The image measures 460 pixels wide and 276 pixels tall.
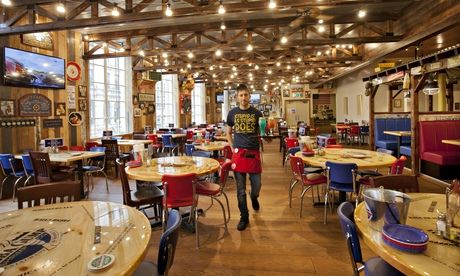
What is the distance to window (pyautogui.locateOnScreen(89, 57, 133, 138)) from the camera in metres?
8.65

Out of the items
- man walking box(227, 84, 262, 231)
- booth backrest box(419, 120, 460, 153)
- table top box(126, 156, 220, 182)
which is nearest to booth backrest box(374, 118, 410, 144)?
booth backrest box(419, 120, 460, 153)

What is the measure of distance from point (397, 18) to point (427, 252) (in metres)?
7.83

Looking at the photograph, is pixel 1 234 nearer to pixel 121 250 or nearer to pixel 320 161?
pixel 121 250

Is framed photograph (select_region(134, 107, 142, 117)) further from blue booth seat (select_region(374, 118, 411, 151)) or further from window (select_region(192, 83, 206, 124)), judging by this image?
blue booth seat (select_region(374, 118, 411, 151))

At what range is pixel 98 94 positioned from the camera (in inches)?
348

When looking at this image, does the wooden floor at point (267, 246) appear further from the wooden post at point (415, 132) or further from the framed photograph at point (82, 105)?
the framed photograph at point (82, 105)

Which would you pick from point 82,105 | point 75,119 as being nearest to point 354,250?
point 75,119

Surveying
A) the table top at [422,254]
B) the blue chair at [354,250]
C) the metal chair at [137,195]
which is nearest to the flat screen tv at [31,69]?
the metal chair at [137,195]

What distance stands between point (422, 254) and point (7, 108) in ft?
22.4

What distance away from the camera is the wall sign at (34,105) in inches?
236

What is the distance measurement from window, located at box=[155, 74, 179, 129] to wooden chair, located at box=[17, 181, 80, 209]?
33.6ft

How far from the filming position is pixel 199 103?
59.2ft

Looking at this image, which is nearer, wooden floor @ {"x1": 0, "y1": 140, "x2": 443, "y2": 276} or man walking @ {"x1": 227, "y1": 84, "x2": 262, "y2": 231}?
wooden floor @ {"x1": 0, "y1": 140, "x2": 443, "y2": 276}

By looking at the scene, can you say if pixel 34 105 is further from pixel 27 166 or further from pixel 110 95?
pixel 110 95
